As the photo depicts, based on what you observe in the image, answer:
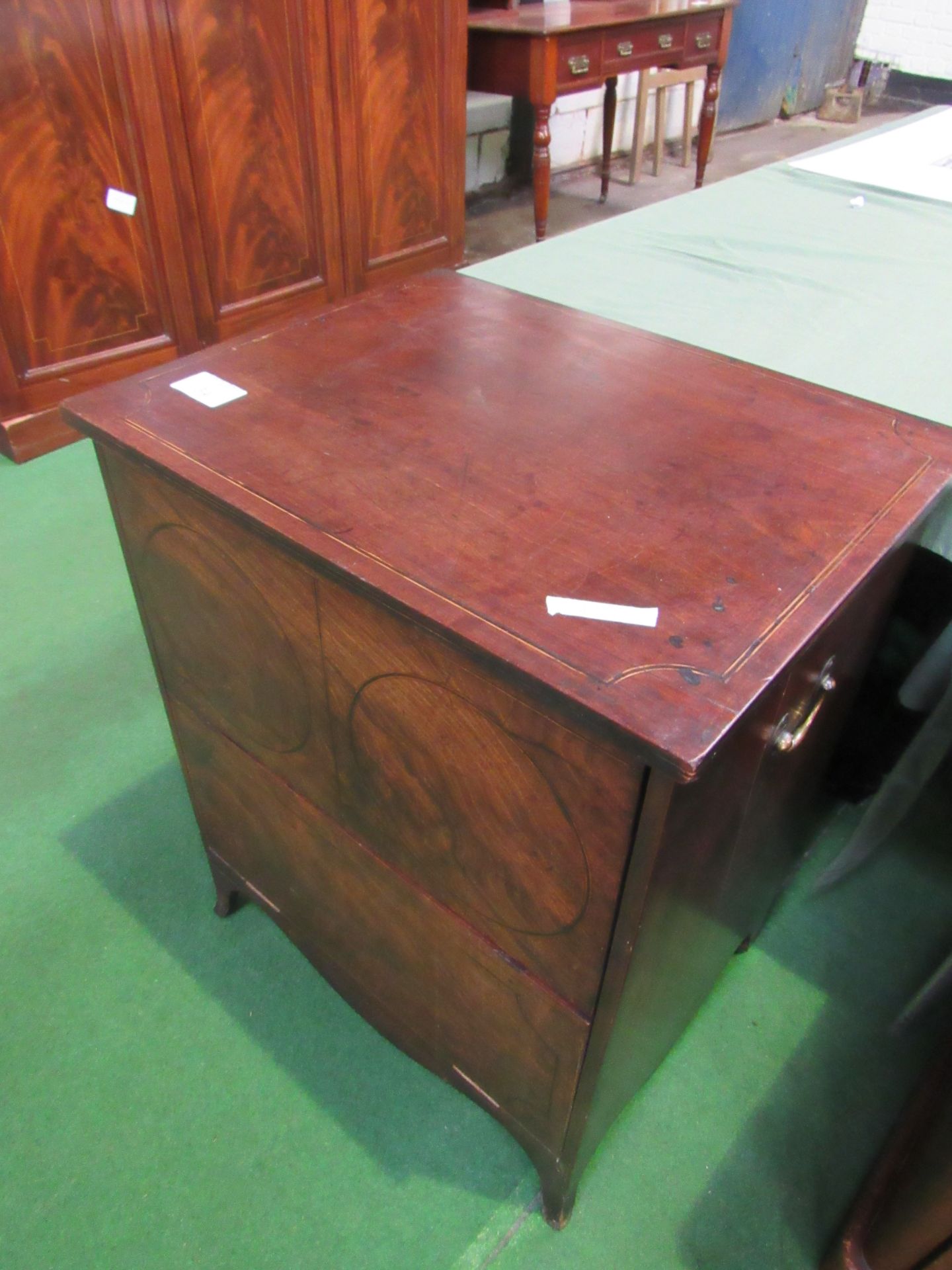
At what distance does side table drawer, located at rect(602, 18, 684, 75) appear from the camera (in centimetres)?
303

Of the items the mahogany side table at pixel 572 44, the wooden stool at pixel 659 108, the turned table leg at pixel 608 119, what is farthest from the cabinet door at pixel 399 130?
the wooden stool at pixel 659 108

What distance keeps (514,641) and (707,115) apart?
396 centimetres

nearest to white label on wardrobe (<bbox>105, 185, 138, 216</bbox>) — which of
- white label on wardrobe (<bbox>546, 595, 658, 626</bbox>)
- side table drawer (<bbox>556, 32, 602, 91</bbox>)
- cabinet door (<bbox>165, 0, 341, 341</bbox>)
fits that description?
cabinet door (<bbox>165, 0, 341, 341</bbox>)

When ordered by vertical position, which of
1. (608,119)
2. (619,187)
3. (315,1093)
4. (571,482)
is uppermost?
(571,482)

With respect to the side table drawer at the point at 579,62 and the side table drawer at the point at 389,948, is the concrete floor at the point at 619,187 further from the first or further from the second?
the side table drawer at the point at 389,948

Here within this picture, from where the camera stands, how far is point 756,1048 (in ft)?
3.85

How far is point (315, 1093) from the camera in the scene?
111 centimetres

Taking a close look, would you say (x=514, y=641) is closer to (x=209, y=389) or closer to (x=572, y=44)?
(x=209, y=389)

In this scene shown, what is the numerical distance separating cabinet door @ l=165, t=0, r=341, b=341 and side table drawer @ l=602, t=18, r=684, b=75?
1.16 metres

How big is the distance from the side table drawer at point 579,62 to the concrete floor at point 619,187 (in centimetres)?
49

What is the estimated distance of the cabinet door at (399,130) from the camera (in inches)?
97.7

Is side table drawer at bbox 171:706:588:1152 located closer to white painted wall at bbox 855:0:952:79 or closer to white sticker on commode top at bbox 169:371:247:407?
white sticker on commode top at bbox 169:371:247:407

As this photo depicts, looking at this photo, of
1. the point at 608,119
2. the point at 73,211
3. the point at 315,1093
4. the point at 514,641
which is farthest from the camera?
the point at 608,119

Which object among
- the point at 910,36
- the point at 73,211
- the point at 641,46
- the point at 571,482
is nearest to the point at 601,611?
the point at 571,482
